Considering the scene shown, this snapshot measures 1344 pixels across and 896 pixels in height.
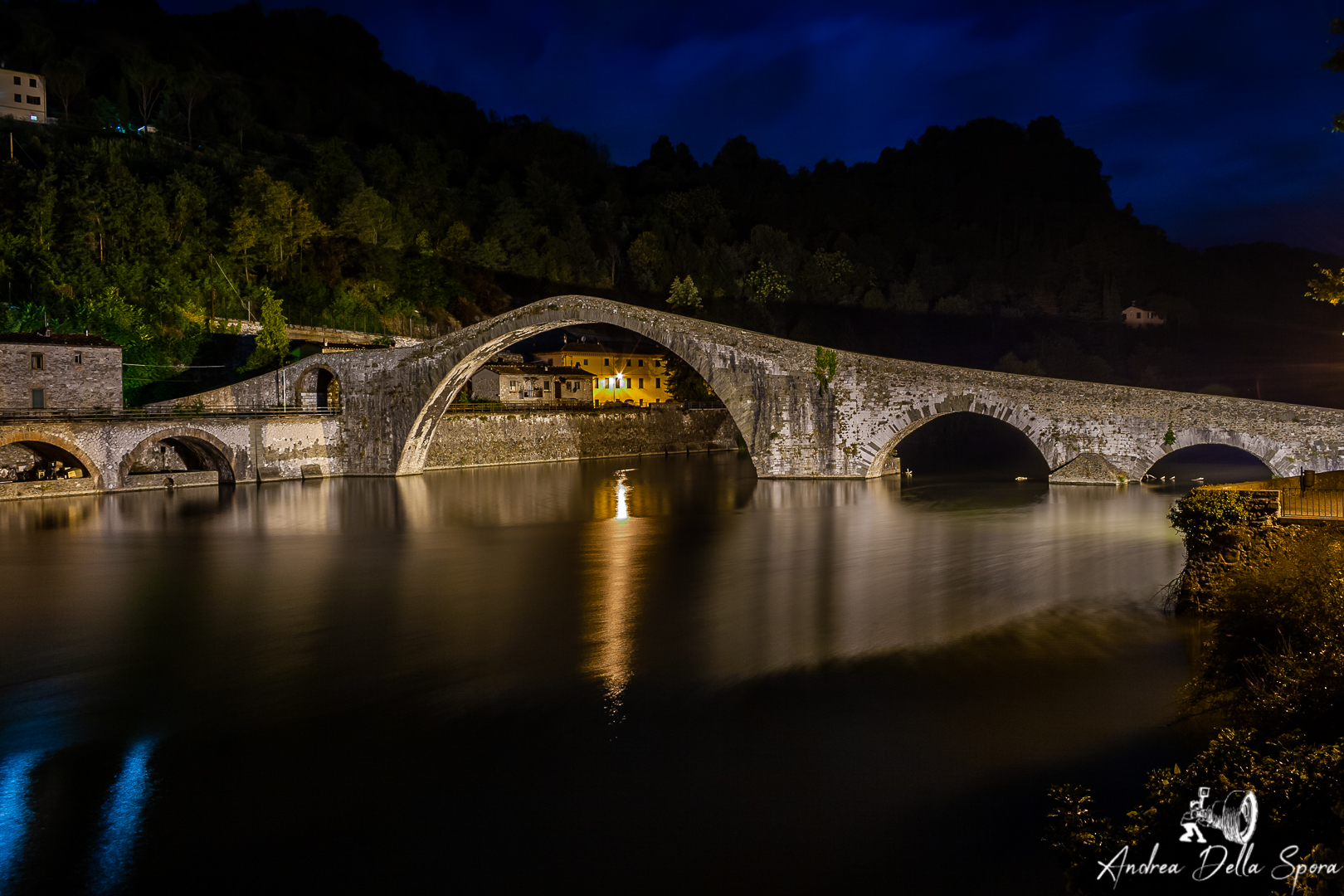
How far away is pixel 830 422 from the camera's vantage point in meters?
27.0

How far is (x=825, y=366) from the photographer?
26312 mm

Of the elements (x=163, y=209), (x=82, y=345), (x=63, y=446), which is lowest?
(x=63, y=446)

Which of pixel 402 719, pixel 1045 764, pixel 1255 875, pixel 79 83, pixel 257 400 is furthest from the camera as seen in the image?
pixel 79 83

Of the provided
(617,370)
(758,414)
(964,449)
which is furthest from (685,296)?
(758,414)

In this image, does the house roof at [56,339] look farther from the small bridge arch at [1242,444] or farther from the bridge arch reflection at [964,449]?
the small bridge arch at [1242,444]

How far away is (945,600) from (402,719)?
746 centimetres

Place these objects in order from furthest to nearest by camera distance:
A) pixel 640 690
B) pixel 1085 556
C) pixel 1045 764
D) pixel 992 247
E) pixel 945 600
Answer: pixel 992 247, pixel 1085 556, pixel 945 600, pixel 640 690, pixel 1045 764

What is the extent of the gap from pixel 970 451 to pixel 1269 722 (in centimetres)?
4037

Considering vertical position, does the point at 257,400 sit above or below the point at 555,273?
below

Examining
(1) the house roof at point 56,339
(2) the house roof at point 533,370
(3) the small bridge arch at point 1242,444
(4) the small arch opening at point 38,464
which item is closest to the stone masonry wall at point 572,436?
(2) the house roof at point 533,370

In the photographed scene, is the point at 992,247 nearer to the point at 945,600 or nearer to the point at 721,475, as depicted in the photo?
the point at 721,475

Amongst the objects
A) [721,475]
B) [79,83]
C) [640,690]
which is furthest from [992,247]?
[640,690]

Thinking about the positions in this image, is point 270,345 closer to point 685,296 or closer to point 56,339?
point 56,339

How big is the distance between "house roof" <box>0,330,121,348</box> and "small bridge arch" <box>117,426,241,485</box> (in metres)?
3.13
